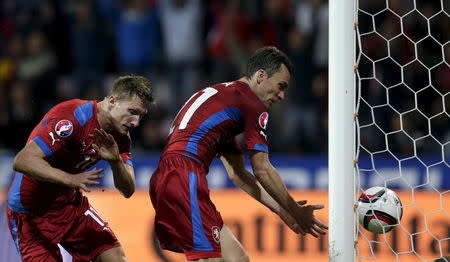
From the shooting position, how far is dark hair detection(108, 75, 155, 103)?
4574 millimetres

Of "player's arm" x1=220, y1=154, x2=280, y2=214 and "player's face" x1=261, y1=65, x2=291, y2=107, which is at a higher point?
"player's face" x1=261, y1=65, x2=291, y2=107

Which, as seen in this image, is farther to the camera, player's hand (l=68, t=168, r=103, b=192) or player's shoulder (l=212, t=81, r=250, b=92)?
player's shoulder (l=212, t=81, r=250, b=92)

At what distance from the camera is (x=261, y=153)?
451 centimetres

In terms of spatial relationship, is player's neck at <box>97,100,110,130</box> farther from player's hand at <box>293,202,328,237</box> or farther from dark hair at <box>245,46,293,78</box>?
player's hand at <box>293,202,328,237</box>

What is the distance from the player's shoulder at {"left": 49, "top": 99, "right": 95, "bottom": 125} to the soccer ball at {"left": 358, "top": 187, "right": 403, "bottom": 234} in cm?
182

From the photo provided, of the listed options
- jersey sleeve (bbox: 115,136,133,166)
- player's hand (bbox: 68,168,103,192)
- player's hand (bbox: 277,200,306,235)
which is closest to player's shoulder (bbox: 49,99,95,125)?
jersey sleeve (bbox: 115,136,133,166)

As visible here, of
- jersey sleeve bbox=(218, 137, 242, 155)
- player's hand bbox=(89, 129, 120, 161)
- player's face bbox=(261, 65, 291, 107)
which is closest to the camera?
player's hand bbox=(89, 129, 120, 161)

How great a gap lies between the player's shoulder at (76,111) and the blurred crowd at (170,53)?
431 cm

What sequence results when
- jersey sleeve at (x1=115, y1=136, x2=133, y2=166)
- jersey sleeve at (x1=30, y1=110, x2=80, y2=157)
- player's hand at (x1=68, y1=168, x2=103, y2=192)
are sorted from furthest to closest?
jersey sleeve at (x1=115, y1=136, x2=133, y2=166) < jersey sleeve at (x1=30, y1=110, x2=80, y2=157) < player's hand at (x1=68, y1=168, x2=103, y2=192)

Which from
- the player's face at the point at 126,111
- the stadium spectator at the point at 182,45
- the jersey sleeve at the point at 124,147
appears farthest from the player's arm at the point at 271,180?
the stadium spectator at the point at 182,45

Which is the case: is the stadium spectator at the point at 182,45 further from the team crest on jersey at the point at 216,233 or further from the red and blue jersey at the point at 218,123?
the team crest on jersey at the point at 216,233

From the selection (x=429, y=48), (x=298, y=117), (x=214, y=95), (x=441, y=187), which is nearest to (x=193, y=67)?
(x=298, y=117)

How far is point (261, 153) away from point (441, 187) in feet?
11.7

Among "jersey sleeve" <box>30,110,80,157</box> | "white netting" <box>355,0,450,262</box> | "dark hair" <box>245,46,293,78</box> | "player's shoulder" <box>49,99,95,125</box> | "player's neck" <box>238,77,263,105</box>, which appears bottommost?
"white netting" <box>355,0,450,262</box>
